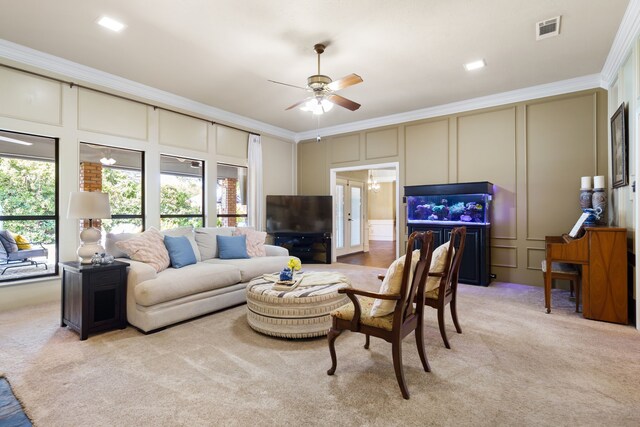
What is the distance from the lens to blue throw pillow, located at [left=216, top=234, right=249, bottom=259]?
428cm

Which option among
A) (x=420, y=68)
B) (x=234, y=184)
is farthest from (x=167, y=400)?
(x=234, y=184)

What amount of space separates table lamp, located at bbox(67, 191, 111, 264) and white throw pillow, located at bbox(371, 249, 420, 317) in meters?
2.71

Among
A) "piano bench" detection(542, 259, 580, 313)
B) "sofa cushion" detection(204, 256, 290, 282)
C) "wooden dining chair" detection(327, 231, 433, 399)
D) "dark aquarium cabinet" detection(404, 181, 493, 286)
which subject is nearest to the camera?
"wooden dining chair" detection(327, 231, 433, 399)

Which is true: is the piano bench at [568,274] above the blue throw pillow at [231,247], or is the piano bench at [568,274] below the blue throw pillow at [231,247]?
below

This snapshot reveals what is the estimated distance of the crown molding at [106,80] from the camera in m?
3.56

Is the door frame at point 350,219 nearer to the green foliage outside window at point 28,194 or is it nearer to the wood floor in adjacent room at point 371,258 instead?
the wood floor in adjacent room at point 371,258

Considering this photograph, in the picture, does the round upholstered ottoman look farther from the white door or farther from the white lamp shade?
the white door

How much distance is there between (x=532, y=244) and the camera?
15.7ft

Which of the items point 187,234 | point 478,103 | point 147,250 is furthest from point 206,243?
point 478,103

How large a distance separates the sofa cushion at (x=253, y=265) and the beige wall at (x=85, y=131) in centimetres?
162

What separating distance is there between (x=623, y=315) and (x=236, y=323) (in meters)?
3.79

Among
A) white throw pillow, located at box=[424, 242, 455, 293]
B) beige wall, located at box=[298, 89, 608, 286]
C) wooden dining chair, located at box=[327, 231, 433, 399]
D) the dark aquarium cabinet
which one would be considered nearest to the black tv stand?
beige wall, located at box=[298, 89, 608, 286]

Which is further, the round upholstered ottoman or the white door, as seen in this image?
the white door

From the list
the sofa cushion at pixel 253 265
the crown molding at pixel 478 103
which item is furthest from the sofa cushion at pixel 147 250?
the crown molding at pixel 478 103
